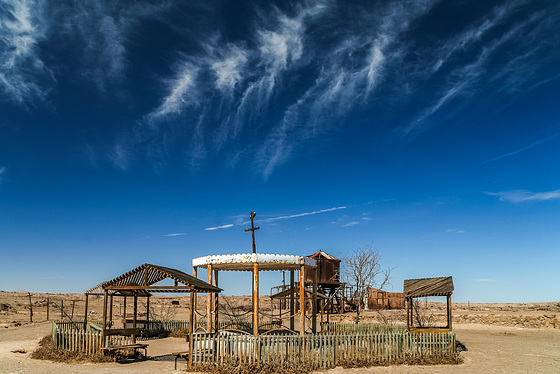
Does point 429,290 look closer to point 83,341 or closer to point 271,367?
point 271,367

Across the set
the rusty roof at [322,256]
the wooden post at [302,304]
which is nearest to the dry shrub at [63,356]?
the wooden post at [302,304]

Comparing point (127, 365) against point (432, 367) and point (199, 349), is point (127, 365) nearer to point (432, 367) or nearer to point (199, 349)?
point (199, 349)

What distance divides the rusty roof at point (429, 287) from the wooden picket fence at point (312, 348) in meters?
2.50

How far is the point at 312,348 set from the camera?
16.6 meters

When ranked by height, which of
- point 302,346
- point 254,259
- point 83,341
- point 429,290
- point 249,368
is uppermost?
point 254,259

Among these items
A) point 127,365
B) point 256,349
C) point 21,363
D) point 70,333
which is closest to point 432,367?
point 256,349

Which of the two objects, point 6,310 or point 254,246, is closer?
point 254,246

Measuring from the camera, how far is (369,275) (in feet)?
100

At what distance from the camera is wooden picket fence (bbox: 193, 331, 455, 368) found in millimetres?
15828

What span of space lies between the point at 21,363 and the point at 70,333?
6.26 feet

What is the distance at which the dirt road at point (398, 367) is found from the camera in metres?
16.4

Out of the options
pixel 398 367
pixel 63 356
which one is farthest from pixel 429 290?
pixel 63 356

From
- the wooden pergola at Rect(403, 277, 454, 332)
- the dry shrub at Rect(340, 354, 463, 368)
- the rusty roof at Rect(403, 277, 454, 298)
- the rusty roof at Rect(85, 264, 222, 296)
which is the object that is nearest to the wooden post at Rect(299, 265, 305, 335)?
the dry shrub at Rect(340, 354, 463, 368)

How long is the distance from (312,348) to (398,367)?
3.55 meters
